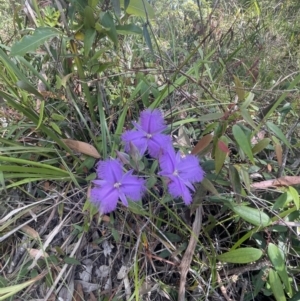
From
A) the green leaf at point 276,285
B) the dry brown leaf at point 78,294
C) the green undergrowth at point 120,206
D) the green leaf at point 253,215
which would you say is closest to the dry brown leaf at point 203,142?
the green undergrowth at point 120,206

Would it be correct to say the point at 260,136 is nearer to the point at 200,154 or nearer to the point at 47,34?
the point at 200,154

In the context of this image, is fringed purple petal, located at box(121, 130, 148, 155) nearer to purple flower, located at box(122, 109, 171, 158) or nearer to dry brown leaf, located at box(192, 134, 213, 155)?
purple flower, located at box(122, 109, 171, 158)

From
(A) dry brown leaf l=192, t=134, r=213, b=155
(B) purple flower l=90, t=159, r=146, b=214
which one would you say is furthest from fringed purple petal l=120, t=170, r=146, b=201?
(A) dry brown leaf l=192, t=134, r=213, b=155

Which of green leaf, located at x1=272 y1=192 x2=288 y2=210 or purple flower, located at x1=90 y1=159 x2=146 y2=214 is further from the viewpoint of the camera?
green leaf, located at x1=272 y1=192 x2=288 y2=210

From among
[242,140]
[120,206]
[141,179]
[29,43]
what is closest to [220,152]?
→ [242,140]

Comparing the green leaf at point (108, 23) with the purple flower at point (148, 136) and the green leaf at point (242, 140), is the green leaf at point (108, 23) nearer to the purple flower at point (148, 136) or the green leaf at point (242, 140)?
the purple flower at point (148, 136)

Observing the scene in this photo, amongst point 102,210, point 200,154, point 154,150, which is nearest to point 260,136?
point 200,154
